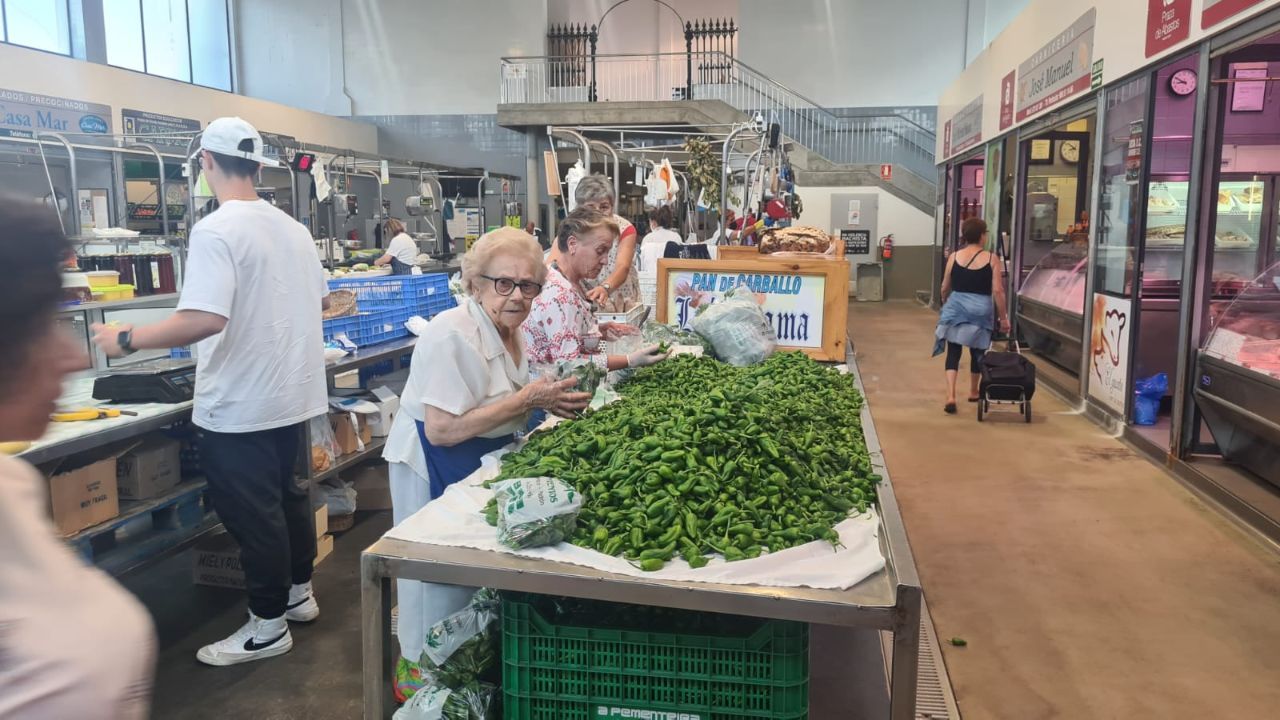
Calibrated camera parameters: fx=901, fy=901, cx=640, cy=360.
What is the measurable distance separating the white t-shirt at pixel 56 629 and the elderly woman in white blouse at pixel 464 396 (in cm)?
163

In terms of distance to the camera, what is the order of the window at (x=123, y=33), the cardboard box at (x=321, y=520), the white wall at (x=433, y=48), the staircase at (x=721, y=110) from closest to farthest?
1. the cardboard box at (x=321, y=520)
2. the window at (x=123, y=33)
3. the staircase at (x=721, y=110)
4. the white wall at (x=433, y=48)

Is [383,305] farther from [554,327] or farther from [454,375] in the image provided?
A: [454,375]

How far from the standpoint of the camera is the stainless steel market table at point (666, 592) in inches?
70.3

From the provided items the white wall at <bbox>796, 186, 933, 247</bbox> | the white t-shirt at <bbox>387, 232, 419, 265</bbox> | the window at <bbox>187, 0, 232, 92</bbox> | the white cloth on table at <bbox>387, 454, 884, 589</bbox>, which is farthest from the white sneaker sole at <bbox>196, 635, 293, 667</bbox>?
the window at <bbox>187, 0, 232, 92</bbox>

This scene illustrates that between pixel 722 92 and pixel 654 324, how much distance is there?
17.4 metres

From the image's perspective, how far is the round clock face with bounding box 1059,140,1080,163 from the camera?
1167 cm

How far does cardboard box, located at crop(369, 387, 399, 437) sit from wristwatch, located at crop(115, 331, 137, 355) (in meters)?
2.10

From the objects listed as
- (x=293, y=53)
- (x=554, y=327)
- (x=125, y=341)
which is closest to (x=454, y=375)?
(x=554, y=327)

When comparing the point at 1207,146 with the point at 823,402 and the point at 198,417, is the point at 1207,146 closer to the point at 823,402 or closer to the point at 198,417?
the point at 823,402

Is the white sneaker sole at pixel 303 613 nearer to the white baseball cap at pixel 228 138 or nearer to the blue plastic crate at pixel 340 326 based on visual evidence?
the blue plastic crate at pixel 340 326

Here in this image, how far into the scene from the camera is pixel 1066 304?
28.3ft

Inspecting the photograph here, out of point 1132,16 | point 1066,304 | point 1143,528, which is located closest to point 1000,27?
point 1066,304

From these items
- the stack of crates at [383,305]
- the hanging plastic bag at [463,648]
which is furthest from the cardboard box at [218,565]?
the hanging plastic bag at [463,648]

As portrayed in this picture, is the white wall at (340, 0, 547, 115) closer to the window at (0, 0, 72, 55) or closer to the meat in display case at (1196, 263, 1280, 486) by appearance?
the window at (0, 0, 72, 55)
